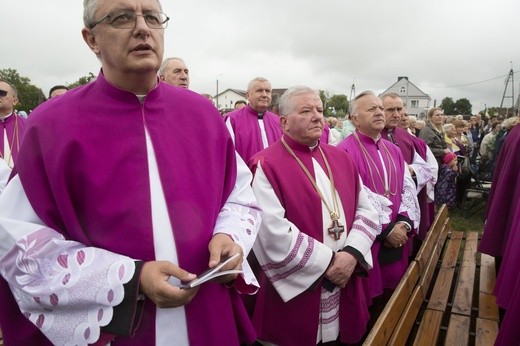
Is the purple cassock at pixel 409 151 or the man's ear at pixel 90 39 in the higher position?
the man's ear at pixel 90 39

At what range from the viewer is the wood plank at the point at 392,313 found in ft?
6.44

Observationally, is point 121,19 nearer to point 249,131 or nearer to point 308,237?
point 308,237

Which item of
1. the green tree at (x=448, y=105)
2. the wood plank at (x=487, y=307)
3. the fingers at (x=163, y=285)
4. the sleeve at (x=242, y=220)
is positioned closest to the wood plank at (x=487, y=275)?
the wood plank at (x=487, y=307)

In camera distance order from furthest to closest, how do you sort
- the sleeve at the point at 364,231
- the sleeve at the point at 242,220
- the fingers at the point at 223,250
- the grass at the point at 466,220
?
1. the grass at the point at 466,220
2. the sleeve at the point at 364,231
3. the sleeve at the point at 242,220
4. the fingers at the point at 223,250

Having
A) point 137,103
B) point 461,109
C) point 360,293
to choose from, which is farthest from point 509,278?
point 461,109

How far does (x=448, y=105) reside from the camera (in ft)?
289

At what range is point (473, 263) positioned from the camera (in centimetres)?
443

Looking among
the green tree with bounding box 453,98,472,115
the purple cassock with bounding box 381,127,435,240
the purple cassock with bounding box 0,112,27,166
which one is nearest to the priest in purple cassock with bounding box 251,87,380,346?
the purple cassock with bounding box 381,127,435,240

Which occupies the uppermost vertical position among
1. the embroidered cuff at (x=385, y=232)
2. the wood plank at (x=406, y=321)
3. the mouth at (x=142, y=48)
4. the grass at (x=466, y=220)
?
the mouth at (x=142, y=48)

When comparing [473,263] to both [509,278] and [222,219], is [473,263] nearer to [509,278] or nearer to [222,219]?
[509,278]

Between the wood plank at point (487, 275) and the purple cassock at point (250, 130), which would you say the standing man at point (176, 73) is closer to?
the purple cassock at point (250, 130)

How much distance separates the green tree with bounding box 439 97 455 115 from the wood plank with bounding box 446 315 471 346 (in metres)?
89.8

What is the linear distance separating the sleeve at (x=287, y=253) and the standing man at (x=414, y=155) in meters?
2.72

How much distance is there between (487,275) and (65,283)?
13.9 ft
